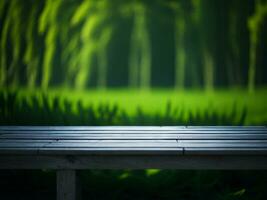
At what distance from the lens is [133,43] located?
334 cm

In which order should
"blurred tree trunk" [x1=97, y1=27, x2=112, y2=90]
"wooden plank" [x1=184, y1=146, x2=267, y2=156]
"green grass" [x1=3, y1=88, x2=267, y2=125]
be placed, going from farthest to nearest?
1. "blurred tree trunk" [x1=97, y1=27, x2=112, y2=90]
2. "green grass" [x1=3, y1=88, x2=267, y2=125]
3. "wooden plank" [x1=184, y1=146, x2=267, y2=156]

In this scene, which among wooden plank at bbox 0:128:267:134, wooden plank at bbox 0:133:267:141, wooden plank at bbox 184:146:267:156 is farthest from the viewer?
wooden plank at bbox 0:128:267:134

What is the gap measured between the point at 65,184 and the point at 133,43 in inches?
67.0

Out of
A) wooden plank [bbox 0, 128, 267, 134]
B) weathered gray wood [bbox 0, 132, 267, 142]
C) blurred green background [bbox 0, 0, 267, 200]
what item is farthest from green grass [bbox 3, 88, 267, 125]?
weathered gray wood [bbox 0, 132, 267, 142]

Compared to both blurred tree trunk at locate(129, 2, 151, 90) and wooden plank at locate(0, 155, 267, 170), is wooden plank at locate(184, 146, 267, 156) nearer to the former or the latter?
wooden plank at locate(0, 155, 267, 170)

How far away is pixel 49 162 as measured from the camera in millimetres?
1878

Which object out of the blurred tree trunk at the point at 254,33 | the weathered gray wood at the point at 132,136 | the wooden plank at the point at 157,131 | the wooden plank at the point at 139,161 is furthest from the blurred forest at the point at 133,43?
the wooden plank at the point at 139,161

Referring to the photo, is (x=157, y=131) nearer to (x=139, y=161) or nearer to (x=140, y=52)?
(x=139, y=161)

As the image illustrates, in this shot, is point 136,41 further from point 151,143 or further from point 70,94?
point 151,143

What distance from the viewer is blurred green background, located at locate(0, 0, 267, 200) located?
3.07m

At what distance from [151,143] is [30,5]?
1.75 m

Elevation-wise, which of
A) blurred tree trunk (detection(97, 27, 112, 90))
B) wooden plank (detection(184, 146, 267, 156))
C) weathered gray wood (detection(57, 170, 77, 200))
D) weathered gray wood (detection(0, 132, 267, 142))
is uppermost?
blurred tree trunk (detection(97, 27, 112, 90))

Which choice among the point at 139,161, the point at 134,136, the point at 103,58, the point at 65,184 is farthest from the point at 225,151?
the point at 103,58

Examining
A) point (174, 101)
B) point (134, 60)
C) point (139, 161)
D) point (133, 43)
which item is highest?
Result: point (133, 43)
